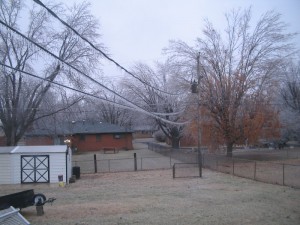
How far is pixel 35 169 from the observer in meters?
23.5

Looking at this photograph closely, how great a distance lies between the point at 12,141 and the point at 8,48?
893 centimetres

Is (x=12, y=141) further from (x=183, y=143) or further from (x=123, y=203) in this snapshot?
(x=183, y=143)

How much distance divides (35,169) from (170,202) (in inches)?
499

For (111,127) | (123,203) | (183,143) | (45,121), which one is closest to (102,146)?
(111,127)

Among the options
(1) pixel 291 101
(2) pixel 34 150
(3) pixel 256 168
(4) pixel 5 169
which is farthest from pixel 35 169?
(1) pixel 291 101

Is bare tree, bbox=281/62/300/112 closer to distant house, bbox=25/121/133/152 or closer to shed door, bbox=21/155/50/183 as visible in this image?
distant house, bbox=25/121/133/152

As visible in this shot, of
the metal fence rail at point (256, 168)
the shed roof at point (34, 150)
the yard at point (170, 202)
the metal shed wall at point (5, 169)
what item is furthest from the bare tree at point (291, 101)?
the metal shed wall at point (5, 169)

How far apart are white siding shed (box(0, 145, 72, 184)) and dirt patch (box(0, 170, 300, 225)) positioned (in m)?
1.49

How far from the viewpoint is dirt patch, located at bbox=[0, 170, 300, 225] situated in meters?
11.2

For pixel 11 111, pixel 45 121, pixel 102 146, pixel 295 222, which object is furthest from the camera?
pixel 102 146

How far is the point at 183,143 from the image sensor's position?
5734 cm

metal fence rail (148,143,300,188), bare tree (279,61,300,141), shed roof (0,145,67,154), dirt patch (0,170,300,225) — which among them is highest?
bare tree (279,61,300,141)

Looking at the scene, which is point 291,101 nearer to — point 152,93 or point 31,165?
point 152,93

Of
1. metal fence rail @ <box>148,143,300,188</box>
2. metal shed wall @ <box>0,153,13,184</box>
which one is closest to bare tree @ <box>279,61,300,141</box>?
metal fence rail @ <box>148,143,300,188</box>
